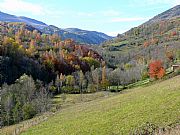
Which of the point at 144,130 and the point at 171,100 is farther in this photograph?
the point at 171,100

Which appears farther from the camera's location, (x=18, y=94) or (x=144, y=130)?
(x=18, y=94)

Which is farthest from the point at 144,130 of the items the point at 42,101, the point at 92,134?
the point at 42,101

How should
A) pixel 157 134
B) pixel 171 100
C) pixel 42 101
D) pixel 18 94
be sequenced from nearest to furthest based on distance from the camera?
1. pixel 157 134
2. pixel 171 100
3. pixel 42 101
4. pixel 18 94

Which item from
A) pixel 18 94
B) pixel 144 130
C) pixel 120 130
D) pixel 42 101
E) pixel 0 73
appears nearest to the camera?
pixel 144 130

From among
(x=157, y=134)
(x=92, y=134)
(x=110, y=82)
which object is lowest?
(x=110, y=82)

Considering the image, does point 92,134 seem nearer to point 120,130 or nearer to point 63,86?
point 120,130

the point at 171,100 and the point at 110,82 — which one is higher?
the point at 171,100

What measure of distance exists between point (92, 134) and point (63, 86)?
5705 inches

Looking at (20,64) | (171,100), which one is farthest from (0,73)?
(171,100)

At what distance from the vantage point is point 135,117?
3744cm

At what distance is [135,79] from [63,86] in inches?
1717

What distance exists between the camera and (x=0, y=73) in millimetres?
168625

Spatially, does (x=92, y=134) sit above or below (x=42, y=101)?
above

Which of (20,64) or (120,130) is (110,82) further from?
(120,130)
